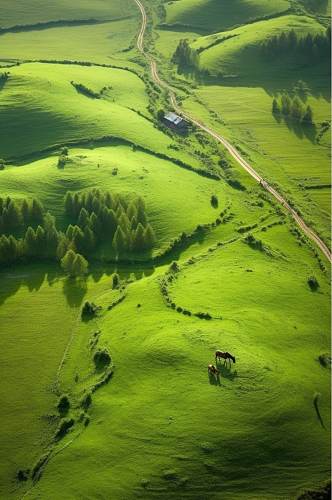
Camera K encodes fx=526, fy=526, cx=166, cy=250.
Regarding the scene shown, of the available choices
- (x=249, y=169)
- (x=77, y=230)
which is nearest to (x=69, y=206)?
(x=77, y=230)

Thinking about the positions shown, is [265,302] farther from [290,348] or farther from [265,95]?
[265,95]

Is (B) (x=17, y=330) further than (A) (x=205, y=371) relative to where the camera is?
Yes

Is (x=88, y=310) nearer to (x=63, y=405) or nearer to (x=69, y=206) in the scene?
(x=63, y=405)

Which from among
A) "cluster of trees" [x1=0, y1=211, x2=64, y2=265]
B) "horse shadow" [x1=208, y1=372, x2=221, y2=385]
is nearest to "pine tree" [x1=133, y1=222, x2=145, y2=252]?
"cluster of trees" [x1=0, y1=211, x2=64, y2=265]

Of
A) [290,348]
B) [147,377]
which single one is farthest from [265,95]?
[147,377]

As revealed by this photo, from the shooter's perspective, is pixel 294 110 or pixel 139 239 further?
pixel 294 110

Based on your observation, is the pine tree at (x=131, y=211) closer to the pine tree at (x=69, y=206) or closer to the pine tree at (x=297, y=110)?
the pine tree at (x=69, y=206)

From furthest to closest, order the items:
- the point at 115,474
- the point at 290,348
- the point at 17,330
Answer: the point at 17,330 < the point at 290,348 < the point at 115,474
